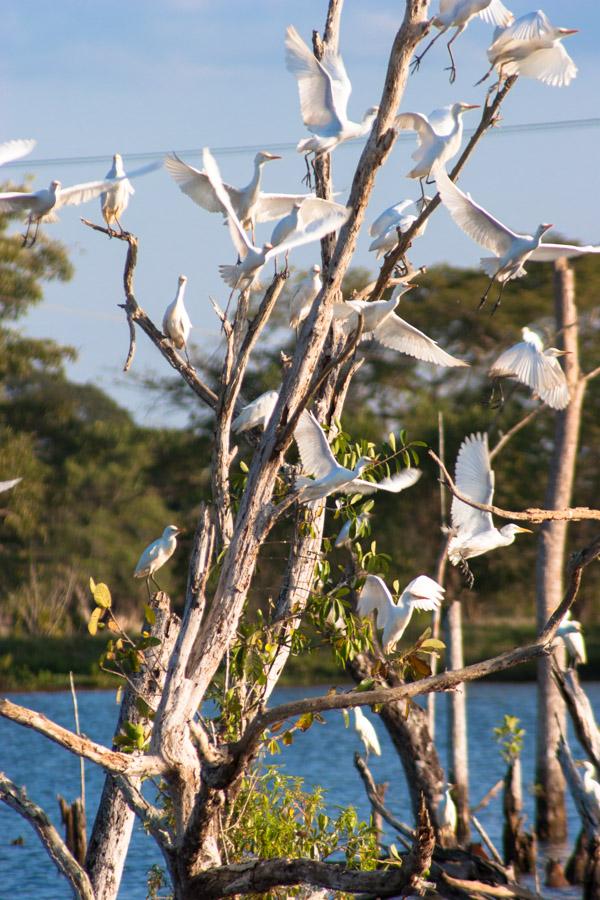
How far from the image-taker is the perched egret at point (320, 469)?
4.19m

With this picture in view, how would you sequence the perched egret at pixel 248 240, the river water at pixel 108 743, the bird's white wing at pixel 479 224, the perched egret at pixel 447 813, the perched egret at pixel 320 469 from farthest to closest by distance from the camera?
the river water at pixel 108 743, the perched egret at pixel 447 813, the bird's white wing at pixel 479 224, the perched egret at pixel 320 469, the perched egret at pixel 248 240

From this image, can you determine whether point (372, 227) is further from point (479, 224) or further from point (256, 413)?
point (256, 413)

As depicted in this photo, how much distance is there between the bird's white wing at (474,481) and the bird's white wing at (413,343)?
39cm

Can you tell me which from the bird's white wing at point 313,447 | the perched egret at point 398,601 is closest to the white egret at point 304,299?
the bird's white wing at point 313,447

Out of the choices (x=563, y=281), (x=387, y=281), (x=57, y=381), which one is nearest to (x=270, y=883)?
(x=387, y=281)

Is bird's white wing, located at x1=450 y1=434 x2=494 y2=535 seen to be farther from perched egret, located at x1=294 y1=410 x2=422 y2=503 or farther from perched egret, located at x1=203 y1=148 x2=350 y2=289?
perched egret, located at x1=203 y1=148 x2=350 y2=289

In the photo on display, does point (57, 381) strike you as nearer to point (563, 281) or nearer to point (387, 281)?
point (563, 281)

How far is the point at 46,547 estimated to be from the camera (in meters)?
26.9

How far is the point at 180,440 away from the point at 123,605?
18.9ft

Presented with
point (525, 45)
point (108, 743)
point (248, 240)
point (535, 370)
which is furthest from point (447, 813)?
point (108, 743)

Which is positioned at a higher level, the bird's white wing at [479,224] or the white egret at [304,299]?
the bird's white wing at [479,224]

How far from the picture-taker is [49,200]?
510 cm

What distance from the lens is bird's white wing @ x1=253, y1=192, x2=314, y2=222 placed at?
474cm

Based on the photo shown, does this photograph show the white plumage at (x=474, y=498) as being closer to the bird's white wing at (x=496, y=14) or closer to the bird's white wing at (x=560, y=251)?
the bird's white wing at (x=560, y=251)
